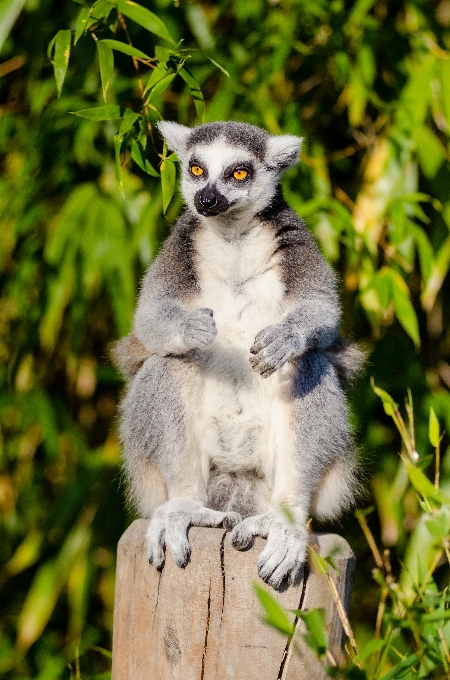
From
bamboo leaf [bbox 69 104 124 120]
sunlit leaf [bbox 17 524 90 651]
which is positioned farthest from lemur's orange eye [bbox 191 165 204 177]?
sunlit leaf [bbox 17 524 90 651]

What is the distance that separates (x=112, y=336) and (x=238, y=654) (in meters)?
3.50

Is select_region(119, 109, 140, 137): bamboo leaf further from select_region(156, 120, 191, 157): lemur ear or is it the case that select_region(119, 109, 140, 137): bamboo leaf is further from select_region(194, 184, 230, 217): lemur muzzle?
select_region(156, 120, 191, 157): lemur ear

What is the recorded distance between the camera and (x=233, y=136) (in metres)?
3.52

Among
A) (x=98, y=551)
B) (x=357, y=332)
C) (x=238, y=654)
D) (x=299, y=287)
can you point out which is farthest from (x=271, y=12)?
(x=238, y=654)

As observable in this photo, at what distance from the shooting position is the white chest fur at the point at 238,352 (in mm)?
3221

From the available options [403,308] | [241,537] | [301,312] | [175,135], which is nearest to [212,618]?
[241,537]

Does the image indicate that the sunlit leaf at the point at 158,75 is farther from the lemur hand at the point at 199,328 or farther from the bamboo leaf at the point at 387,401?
the bamboo leaf at the point at 387,401

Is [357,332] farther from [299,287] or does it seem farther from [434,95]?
[299,287]

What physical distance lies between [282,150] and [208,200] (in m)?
0.54

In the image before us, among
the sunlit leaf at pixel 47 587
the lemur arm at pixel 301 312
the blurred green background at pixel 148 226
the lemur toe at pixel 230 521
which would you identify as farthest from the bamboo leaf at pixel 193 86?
the sunlit leaf at pixel 47 587

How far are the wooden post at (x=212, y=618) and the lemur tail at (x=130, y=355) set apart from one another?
1025 millimetres

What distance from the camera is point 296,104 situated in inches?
201

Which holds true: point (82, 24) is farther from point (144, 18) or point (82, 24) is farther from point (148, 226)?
point (148, 226)

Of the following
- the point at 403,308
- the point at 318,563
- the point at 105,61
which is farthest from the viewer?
the point at 403,308
